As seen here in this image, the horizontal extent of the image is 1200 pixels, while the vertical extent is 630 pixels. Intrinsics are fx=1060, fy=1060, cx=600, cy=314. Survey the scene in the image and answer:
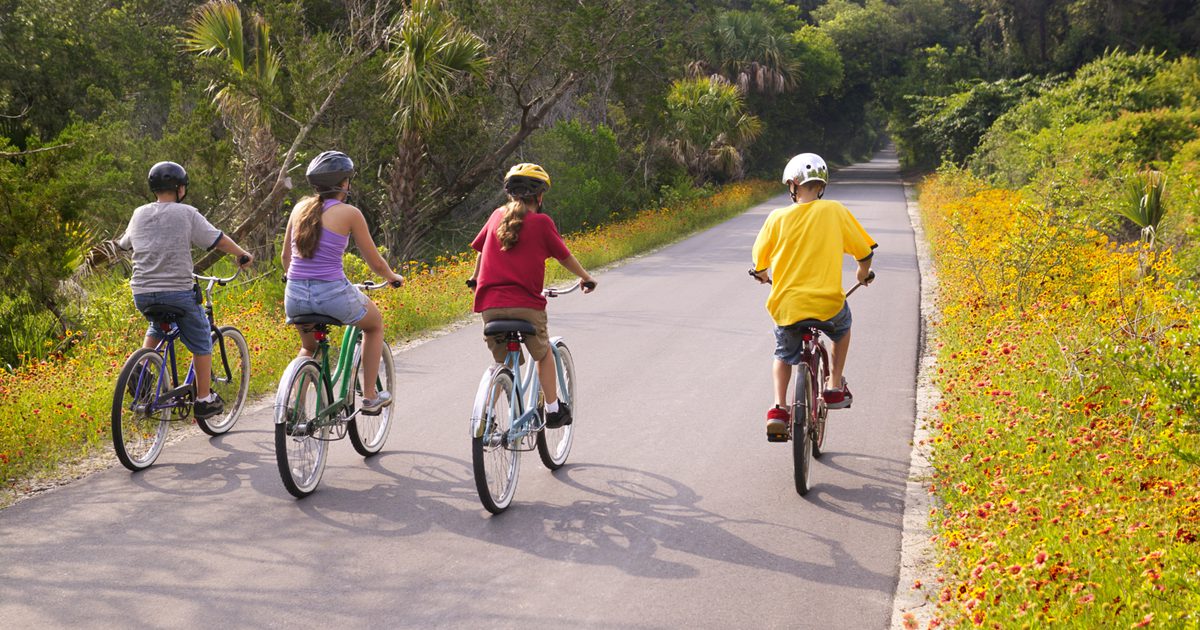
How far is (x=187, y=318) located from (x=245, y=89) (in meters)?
12.8

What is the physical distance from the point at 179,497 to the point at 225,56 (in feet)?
46.0

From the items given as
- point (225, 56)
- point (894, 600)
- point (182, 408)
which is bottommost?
point (894, 600)

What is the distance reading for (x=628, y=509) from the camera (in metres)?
5.63

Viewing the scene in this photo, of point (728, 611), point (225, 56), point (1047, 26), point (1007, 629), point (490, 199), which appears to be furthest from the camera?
point (1047, 26)

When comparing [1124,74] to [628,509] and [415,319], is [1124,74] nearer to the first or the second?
[415,319]

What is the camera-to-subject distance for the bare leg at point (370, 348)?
20.0 ft

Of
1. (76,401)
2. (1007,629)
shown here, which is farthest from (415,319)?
(1007,629)

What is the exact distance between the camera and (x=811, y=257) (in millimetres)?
5828

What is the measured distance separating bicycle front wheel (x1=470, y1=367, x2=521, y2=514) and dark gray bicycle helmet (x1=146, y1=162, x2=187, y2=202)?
235 cm

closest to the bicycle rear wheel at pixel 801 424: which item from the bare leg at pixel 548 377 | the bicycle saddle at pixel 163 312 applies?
the bare leg at pixel 548 377

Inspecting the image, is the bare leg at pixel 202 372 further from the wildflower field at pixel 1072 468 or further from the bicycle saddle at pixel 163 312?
the wildflower field at pixel 1072 468

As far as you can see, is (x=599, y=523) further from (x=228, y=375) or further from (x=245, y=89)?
(x=245, y=89)

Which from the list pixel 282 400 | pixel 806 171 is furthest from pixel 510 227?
pixel 806 171

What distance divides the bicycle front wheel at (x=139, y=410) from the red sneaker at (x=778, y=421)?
11.6ft
